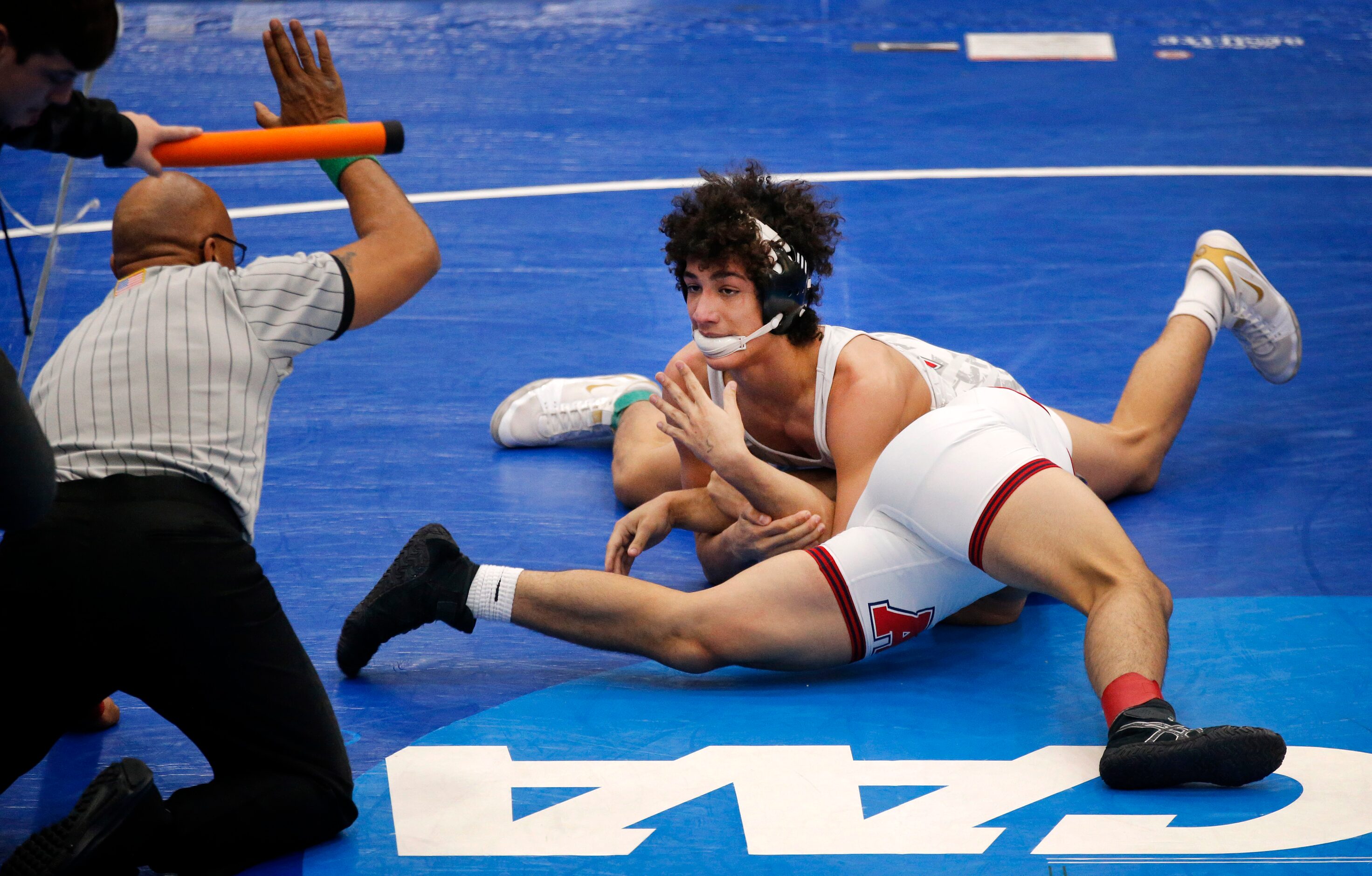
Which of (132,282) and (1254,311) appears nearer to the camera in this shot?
(132,282)

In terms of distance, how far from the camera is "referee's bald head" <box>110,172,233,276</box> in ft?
11.2

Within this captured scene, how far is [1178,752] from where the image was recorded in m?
3.41

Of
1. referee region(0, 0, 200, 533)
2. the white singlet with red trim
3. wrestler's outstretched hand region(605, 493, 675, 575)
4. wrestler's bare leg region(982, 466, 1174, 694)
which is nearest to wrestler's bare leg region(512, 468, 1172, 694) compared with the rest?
wrestler's bare leg region(982, 466, 1174, 694)

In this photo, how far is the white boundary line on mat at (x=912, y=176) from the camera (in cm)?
789

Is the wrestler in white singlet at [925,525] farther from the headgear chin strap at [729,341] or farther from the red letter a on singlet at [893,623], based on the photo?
the headgear chin strap at [729,341]

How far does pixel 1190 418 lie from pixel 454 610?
333 cm

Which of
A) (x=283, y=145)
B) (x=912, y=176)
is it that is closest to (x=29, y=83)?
(x=283, y=145)

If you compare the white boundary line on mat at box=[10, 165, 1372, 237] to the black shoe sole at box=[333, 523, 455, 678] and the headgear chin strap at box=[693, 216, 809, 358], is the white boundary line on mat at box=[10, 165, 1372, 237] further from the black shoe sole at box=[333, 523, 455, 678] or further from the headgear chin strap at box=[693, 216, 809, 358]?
the black shoe sole at box=[333, 523, 455, 678]

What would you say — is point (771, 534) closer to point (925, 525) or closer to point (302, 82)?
point (925, 525)

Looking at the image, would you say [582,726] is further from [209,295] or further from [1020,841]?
[209,295]

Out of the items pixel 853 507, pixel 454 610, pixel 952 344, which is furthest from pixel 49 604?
pixel 952 344

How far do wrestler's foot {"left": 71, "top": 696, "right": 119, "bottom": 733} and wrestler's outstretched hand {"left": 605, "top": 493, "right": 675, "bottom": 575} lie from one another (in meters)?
1.51

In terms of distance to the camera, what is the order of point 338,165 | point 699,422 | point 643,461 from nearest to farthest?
point 338,165
point 699,422
point 643,461

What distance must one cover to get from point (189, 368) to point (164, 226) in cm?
44
